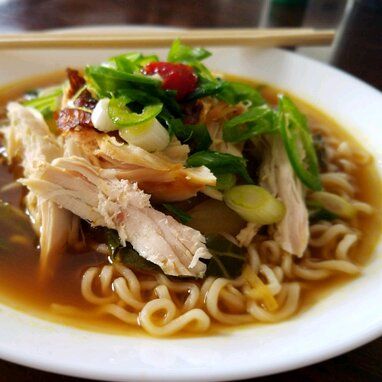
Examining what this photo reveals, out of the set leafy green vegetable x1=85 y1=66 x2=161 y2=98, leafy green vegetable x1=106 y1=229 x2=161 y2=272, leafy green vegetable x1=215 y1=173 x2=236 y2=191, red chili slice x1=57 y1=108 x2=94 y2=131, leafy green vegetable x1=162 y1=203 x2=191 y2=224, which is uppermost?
leafy green vegetable x1=85 y1=66 x2=161 y2=98

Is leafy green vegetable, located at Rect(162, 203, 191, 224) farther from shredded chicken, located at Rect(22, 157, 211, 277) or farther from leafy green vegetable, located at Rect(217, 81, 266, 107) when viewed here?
leafy green vegetable, located at Rect(217, 81, 266, 107)

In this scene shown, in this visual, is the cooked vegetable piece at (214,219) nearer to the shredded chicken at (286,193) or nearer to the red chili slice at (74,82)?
the shredded chicken at (286,193)

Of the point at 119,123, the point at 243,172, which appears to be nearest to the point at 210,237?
the point at 243,172

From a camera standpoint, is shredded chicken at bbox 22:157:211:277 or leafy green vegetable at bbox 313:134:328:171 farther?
leafy green vegetable at bbox 313:134:328:171

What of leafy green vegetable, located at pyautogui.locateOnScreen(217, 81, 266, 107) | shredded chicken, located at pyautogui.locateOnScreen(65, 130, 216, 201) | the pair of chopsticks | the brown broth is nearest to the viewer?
the brown broth

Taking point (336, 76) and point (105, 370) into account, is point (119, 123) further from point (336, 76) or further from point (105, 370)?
point (336, 76)

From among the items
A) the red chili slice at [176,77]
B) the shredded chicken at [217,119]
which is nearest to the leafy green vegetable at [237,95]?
the shredded chicken at [217,119]

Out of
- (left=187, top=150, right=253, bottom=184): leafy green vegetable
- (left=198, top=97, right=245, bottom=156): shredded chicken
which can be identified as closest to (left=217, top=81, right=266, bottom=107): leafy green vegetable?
(left=198, top=97, right=245, bottom=156): shredded chicken
